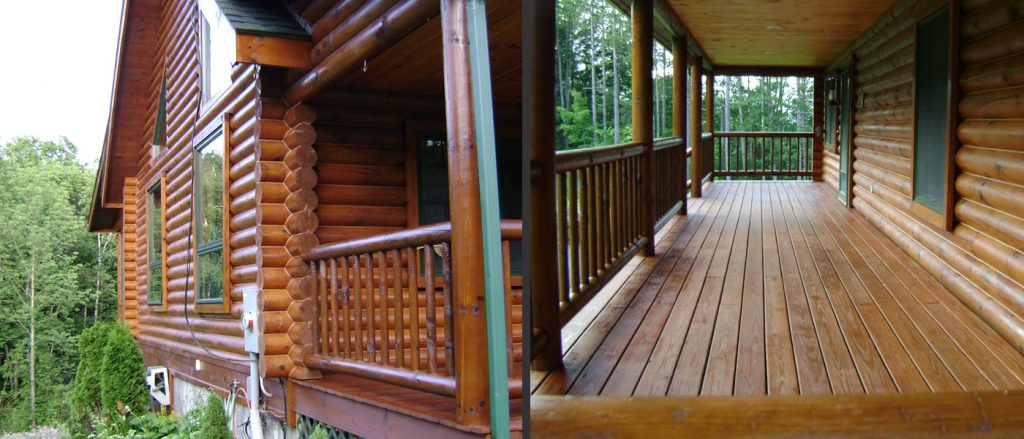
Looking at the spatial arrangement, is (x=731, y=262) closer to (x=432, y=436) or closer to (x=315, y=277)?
(x=432, y=436)

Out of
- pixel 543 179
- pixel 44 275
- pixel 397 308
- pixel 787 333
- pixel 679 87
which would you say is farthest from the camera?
pixel 44 275

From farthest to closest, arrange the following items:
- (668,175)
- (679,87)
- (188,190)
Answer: (679,87)
(188,190)
(668,175)

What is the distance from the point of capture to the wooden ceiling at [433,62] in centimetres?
344

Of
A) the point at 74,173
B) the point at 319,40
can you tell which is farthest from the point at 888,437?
the point at 74,173

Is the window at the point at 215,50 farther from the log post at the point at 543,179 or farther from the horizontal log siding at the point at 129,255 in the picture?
the horizontal log siding at the point at 129,255

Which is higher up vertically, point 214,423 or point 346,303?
point 346,303

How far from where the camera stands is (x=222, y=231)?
5.87 meters

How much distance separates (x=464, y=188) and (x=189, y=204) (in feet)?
17.2

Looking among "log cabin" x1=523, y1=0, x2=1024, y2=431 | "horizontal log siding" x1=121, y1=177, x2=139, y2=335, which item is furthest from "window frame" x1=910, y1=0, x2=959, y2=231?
"horizontal log siding" x1=121, y1=177, x2=139, y2=335

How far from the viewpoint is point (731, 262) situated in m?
3.84

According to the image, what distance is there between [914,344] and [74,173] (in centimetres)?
1957

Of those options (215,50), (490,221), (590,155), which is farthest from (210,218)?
(490,221)

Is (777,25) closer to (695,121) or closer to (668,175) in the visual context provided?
(695,121)

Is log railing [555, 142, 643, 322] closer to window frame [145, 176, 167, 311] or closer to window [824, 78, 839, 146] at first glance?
window frame [145, 176, 167, 311]
